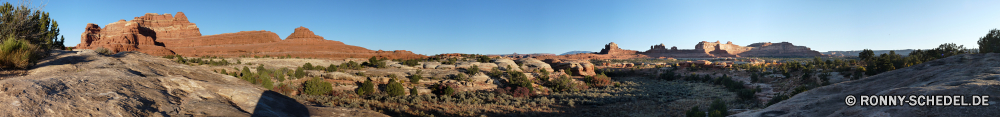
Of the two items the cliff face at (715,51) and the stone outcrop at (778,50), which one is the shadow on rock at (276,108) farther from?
the stone outcrop at (778,50)

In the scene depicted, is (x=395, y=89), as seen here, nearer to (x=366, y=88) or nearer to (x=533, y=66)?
(x=366, y=88)

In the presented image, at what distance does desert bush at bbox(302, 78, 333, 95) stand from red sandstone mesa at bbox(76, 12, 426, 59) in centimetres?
3234

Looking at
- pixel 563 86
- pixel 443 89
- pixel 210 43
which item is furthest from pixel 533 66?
pixel 210 43

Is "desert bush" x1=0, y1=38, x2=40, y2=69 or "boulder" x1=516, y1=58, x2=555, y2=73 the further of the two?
"boulder" x1=516, y1=58, x2=555, y2=73

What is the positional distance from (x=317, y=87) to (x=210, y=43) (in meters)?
53.6

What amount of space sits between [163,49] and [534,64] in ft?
177

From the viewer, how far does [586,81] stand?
1190 inches

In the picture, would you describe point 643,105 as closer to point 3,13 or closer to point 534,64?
point 534,64

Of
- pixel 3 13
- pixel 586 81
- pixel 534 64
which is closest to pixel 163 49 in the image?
pixel 3 13

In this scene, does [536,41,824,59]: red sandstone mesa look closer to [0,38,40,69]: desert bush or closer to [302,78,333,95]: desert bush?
[302,78,333,95]: desert bush

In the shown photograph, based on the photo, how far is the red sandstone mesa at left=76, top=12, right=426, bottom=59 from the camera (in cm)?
4912

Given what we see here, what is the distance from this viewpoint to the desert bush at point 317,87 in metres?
17.0

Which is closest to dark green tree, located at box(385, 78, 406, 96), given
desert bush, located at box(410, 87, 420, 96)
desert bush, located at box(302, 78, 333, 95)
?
desert bush, located at box(410, 87, 420, 96)

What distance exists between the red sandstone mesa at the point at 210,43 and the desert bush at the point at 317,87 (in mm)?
32343
